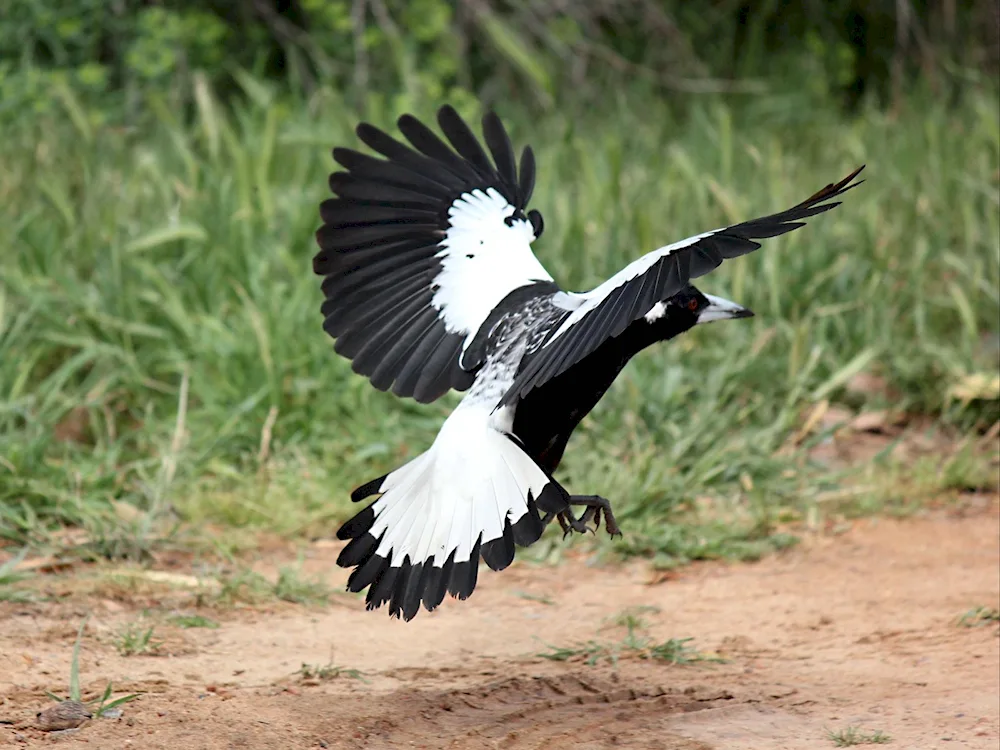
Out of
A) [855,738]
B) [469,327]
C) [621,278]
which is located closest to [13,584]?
[469,327]

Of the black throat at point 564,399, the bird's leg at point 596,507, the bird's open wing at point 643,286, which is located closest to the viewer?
the bird's open wing at point 643,286

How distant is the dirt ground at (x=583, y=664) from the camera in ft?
10.2

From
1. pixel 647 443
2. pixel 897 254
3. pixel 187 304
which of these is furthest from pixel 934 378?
pixel 187 304

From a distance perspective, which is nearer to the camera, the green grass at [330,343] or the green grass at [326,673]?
the green grass at [326,673]

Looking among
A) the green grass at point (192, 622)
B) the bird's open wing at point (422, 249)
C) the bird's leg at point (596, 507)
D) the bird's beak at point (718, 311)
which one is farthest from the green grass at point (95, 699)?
the bird's beak at point (718, 311)

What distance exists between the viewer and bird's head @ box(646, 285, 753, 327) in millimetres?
3621

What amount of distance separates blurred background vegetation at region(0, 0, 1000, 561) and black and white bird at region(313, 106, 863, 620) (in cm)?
112

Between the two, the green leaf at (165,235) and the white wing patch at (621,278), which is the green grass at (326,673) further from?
the green leaf at (165,235)

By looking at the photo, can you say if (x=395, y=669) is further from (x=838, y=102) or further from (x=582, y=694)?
(x=838, y=102)

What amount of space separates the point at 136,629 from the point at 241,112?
365 centimetres

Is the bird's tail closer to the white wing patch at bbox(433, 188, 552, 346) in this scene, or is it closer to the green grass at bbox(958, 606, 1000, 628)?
the white wing patch at bbox(433, 188, 552, 346)

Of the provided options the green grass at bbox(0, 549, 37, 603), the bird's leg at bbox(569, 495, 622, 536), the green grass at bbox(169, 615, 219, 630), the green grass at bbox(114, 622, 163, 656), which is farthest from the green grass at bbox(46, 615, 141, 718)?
the bird's leg at bbox(569, 495, 622, 536)

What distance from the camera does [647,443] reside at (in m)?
4.96

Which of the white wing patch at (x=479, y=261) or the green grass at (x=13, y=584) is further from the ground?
the white wing patch at (x=479, y=261)
